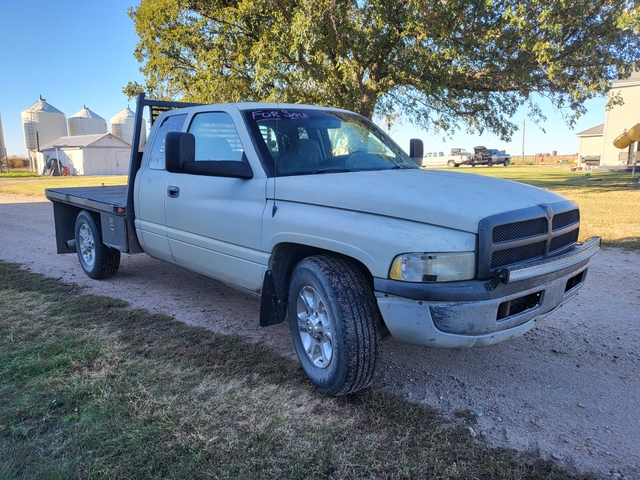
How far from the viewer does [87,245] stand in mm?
6238

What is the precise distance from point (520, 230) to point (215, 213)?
2.33 metres

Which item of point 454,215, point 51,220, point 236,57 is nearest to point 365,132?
point 454,215

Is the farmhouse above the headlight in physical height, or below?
above

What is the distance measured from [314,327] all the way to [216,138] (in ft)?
6.46

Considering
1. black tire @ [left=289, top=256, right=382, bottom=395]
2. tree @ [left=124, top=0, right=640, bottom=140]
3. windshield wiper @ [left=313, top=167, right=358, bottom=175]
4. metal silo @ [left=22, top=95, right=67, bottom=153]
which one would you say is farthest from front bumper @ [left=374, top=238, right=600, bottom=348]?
metal silo @ [left=22, top=95, right=67, bottom=153]

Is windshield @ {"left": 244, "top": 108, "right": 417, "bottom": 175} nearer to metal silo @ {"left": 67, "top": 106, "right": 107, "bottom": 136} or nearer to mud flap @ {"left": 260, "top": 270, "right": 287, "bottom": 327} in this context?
mud flap @ {"left": 260, "top": 270, "right": 287, "bottom": 327}

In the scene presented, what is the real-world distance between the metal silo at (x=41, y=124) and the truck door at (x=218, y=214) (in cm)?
5998

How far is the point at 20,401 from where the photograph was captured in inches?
119

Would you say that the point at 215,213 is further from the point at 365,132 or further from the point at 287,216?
the point at 365,132

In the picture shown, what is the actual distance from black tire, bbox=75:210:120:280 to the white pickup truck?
1.57 meters

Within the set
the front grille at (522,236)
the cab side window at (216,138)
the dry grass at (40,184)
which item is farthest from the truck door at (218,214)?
the dry grass at (40,184)

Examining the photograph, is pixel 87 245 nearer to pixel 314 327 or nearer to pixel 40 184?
pixel 314 327

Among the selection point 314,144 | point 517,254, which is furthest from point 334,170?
point 517,254

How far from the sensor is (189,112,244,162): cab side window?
3982mm
